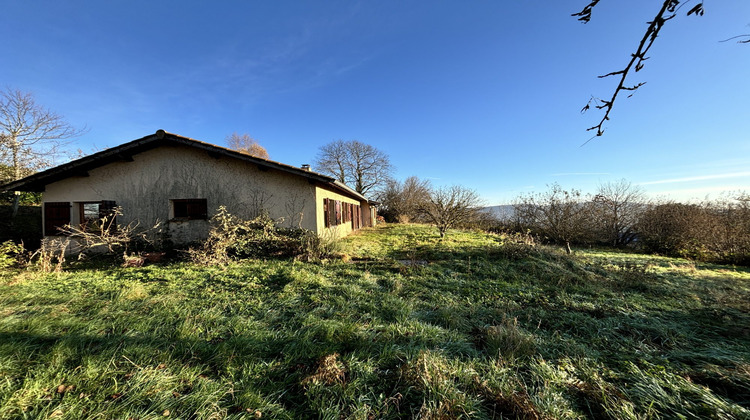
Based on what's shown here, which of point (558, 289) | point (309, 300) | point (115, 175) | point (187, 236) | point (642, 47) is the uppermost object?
point (115, 175)

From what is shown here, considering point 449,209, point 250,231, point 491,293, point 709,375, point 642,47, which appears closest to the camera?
point 642,47

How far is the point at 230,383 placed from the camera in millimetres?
2045

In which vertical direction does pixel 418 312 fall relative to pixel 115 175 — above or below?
below

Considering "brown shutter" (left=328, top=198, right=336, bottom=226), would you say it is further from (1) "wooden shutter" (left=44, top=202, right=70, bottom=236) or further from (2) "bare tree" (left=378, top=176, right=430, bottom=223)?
(2) "bare tree" (left=378, top=176, right=430, bottom=223)

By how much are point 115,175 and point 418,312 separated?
1106cm

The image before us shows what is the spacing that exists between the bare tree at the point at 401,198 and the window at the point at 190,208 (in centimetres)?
1977

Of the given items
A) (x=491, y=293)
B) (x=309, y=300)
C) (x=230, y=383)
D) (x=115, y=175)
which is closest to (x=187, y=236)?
(x=115, y=175)

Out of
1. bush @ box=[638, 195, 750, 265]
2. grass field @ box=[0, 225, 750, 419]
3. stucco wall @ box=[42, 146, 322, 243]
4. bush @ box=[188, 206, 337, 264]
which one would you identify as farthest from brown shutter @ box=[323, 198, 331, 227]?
bush @ box=[638, 195, 750, 265]

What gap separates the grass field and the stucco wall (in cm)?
347

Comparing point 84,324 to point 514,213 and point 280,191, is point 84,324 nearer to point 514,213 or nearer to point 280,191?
point 280,191

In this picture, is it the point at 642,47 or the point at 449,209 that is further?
the point at 449,209

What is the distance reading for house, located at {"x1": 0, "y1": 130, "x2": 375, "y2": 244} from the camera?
8250 millimetres

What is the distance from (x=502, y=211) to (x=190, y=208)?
18931 millimetres

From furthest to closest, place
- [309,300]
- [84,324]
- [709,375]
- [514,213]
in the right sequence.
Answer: [514,213] < [309,300] < [84,324] < [709,375]
